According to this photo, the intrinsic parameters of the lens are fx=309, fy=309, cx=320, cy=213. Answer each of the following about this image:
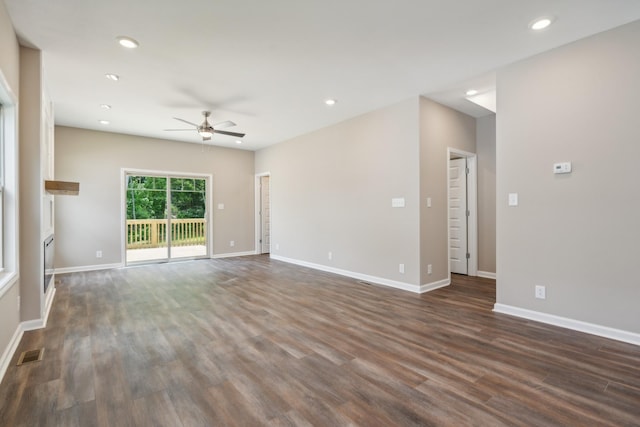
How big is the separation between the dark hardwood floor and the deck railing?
283 cm

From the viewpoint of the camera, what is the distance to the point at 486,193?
527 centimetres

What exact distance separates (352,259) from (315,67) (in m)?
3.15

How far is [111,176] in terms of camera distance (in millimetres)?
6258

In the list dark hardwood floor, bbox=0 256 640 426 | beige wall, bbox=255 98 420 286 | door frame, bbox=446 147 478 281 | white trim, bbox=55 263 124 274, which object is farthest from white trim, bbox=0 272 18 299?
door frame, bbox=446 147 478 281

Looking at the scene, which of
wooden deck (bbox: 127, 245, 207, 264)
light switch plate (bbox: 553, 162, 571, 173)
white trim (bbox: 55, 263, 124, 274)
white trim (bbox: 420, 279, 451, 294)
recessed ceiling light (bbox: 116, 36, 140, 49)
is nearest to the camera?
recessed ceiling light (bbox: 116, 36, 140, 49)

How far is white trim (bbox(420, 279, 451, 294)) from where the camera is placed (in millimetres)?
4398

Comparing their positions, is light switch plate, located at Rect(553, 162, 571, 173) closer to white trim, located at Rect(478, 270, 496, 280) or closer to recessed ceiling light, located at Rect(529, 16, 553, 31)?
recessed ceiling light, located at Rect(529, 16, 553, 31)

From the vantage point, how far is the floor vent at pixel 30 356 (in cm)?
246

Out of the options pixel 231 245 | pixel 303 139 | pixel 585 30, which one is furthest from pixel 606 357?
pixel 231 245

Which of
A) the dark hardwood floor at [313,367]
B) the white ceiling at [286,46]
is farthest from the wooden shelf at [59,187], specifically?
the dark hardwood floor at [313,367]

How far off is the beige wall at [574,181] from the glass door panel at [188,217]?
628cm

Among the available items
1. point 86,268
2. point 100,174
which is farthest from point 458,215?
point 86,268

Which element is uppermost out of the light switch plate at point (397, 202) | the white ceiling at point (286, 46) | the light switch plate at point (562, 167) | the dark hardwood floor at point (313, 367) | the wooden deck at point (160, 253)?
the white ceiling at point (286, 46)

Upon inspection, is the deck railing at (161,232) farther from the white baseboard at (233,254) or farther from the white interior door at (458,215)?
the white interior door at (458,215)
